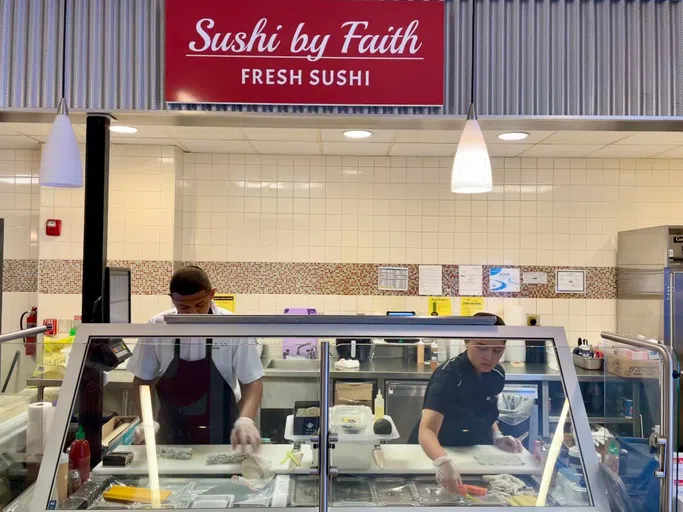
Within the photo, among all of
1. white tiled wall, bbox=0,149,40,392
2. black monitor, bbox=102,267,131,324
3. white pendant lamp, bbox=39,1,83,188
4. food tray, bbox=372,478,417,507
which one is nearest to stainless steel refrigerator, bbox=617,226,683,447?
food tray, bbox=372,478,417,507

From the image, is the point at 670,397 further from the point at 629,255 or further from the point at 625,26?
the point at 629,255

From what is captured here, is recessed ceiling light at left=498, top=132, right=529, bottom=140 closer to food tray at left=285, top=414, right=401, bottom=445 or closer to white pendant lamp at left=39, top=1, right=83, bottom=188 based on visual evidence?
food tray at left=285, top=414, right=401, bottom=445

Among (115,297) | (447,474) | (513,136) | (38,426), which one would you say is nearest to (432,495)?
(447,474)

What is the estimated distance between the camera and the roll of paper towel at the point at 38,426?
2.12 m

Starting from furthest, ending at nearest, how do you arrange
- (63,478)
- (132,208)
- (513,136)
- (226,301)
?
(226,301), (132,208), (513,136), (63,478)

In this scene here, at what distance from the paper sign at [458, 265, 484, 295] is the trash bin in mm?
3104

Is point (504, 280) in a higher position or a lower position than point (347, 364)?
higher

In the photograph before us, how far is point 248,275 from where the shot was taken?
16.2 feet

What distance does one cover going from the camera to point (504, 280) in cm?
493

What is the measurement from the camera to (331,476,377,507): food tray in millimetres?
1706

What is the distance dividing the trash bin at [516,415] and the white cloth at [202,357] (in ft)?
2.69

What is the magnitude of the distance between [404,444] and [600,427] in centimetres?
67

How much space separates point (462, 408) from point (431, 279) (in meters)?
3.08

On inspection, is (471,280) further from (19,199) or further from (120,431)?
(19,199)
